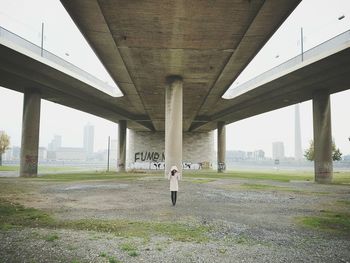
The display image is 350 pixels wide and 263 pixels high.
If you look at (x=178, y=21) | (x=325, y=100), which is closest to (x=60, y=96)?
(x=178, y=21)

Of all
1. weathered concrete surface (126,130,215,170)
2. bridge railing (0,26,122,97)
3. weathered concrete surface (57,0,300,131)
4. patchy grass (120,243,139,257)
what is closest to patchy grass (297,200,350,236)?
patchy grass (120,243,139,257)

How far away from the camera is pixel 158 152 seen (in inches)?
2862

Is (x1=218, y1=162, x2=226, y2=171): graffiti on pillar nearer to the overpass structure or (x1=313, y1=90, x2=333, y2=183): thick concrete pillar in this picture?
the overpass structure

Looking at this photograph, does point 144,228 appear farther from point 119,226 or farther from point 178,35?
point 178,35

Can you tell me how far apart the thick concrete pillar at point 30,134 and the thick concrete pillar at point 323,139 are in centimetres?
2940

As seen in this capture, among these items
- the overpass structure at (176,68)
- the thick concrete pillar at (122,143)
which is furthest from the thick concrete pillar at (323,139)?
the thick concrete pillar at (122,143)

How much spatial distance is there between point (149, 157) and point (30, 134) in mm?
42093

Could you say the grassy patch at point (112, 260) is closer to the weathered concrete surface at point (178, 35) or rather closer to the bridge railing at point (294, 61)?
the weathered concrete surface at point (178, 35)

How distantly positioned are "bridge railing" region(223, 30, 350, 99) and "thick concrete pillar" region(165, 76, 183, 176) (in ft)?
28.4

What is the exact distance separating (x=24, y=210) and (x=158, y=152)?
199 ft

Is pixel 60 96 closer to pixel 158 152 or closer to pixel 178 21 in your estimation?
pixel 178 21

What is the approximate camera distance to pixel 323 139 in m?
30.7

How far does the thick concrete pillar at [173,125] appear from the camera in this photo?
28.7m

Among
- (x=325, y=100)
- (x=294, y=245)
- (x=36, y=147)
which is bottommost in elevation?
(x=294, y=245)
